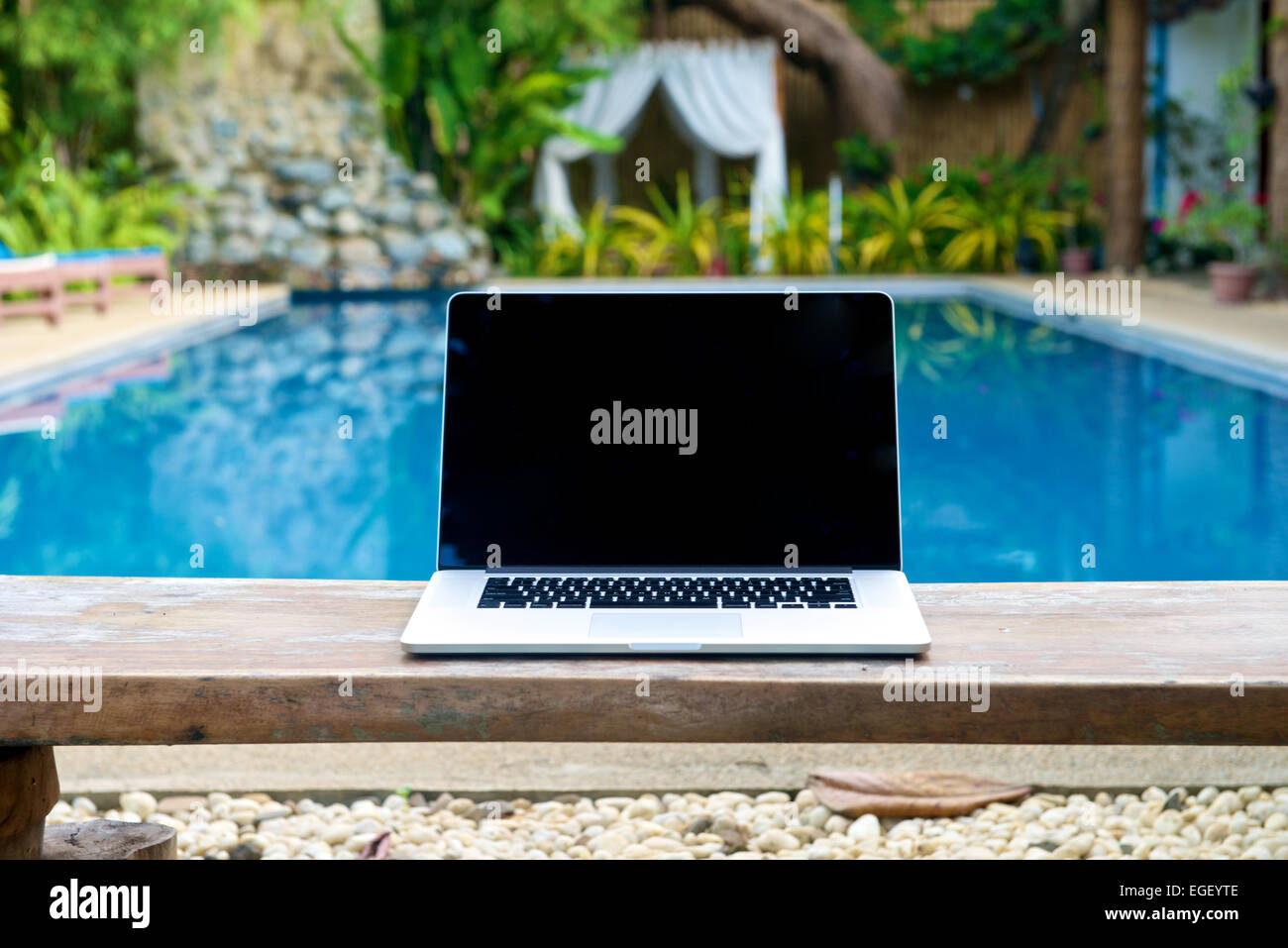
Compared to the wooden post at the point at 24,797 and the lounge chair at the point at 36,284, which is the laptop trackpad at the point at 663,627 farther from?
the lounge chair at the point at 36,284

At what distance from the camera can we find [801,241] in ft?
42.1

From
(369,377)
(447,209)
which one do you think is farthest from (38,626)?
(447,209)

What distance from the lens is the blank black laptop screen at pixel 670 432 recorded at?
4.99 feet

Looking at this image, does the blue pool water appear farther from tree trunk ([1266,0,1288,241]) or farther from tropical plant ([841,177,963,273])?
tropical plant ([841,177,963,273])

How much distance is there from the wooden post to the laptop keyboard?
597mm

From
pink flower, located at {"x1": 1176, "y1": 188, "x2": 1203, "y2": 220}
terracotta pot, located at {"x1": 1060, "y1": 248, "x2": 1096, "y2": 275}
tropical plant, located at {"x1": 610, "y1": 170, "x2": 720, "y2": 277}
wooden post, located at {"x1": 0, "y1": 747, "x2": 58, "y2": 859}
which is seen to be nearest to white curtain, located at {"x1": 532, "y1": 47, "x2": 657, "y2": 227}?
tropical plant, located at {"x1": 610, "y1": 170, "x2": 720, "y2": 277}

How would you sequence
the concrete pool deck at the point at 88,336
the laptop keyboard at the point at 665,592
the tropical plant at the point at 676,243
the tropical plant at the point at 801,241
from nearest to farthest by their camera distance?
the laptop keyboard at the point at 665,592, the concrete pool deck at the point at 88,336, the tropical plant at the point at 801,241, the tropical plant at the point at 676,243

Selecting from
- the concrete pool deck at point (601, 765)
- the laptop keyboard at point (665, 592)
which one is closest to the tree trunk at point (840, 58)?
the concrete pool deck at point (601, 765)

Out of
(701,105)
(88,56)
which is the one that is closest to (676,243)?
(701,105)

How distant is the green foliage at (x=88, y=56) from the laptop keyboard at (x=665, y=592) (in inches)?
429

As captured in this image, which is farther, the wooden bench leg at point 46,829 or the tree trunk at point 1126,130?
the tree trunk at point 1126,130

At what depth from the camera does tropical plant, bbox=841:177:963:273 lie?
12.9m

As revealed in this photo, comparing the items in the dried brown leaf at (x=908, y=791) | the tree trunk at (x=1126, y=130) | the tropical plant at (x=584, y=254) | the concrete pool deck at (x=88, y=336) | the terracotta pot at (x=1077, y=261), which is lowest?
the dried brown leaf at (x=908, y=791)
